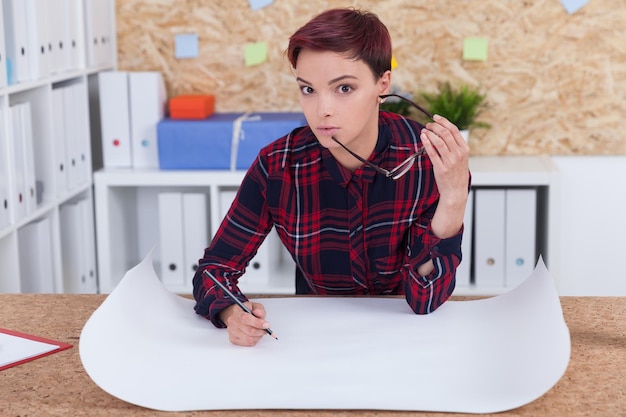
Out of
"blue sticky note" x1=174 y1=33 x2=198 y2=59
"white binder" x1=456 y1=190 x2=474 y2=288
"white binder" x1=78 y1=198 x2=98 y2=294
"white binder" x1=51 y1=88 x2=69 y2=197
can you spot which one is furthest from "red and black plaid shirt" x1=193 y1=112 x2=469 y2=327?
"blue sticky note" x1=174 y1=33 x2=198 y2=59

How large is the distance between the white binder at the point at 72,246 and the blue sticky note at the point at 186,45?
28.0 inches

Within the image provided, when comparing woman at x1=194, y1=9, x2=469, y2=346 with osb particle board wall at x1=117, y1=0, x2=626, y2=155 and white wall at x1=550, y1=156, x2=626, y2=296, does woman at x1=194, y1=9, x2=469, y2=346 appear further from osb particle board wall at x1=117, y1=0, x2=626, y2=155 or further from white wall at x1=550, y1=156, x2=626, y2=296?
white wall at x1=550, y1=156, x2=626, y2=296

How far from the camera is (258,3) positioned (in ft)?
10.7

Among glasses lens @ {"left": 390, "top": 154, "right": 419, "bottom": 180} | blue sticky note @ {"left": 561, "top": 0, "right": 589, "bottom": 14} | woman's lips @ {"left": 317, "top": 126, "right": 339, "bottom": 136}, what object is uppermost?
blue sticky note @ {"left": 561, "top": 0, "right": 589, "bottom": 14}

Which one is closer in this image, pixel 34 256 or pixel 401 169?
pixel 401 169

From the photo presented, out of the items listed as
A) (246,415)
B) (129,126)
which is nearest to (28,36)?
(129,126)

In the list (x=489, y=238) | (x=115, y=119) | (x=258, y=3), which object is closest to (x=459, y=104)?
(x=489, y=238)

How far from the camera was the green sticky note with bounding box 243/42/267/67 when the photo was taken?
329 cm

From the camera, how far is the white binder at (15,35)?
2.49 m

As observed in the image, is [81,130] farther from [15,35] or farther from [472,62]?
[472,62]

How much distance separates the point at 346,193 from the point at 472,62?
179 centimetres

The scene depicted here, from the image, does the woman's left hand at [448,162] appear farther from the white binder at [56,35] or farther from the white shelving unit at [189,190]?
the white binder at [56,35]

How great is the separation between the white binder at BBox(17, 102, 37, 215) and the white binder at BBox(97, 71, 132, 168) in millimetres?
505

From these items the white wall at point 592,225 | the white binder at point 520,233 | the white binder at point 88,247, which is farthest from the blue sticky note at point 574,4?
the white binder at point 88,247
